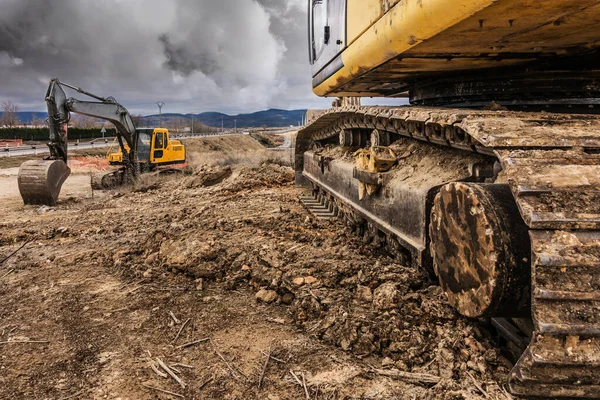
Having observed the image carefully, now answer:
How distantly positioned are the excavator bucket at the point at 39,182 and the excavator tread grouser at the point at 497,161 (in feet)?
28.2

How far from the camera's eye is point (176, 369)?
104 inches

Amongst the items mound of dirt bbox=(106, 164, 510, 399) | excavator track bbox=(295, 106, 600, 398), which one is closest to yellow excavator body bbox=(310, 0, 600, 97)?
excavator track bbox=(295, 106, 600, 398)

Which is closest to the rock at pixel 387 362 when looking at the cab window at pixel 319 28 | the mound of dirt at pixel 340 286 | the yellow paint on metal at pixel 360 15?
the mound of dirt at pixel 340 286

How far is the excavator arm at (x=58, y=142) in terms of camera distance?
1068 cm

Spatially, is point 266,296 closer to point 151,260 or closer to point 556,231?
point 151,260

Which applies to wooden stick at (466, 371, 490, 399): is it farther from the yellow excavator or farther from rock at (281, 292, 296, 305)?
the yellow excavator

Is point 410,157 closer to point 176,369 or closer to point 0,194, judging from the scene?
point 176,369

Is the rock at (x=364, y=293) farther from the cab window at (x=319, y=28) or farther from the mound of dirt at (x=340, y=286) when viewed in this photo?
the cab window at (x=319, y=28)

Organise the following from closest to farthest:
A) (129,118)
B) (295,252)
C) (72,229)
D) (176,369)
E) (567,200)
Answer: (567,200) < (176,369) < (295,252) < (72,229) < (129,118)

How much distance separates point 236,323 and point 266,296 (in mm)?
393

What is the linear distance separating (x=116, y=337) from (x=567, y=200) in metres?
2.80

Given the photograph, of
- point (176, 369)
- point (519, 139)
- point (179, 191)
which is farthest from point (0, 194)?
point (519, 139)

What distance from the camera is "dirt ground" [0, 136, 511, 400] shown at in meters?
2.41

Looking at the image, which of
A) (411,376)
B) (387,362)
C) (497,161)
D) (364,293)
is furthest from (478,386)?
(497,161)
